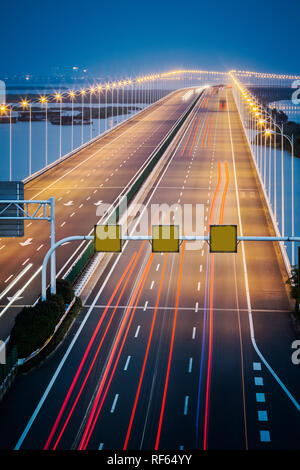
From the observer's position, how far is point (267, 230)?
54.9m

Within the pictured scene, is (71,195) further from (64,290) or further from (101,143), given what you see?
(101,143)

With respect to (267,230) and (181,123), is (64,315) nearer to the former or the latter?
(267,230)

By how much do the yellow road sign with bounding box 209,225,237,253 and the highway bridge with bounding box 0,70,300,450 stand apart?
5593 mm

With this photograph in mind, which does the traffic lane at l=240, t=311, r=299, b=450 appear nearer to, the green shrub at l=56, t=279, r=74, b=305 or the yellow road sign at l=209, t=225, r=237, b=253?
the yellow road sign at l=209, t=225, r=237, b=253

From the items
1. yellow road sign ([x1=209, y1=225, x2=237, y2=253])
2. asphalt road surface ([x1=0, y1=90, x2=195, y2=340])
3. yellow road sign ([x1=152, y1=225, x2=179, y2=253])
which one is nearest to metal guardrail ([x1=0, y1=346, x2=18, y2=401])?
asphalt road surface ([x1=0, y1=90, x2=195, y2=340])

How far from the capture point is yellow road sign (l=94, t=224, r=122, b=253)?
95.1 ft

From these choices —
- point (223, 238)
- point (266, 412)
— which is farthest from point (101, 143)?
point (266, 412)

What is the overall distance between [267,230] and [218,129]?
7178 centimetres

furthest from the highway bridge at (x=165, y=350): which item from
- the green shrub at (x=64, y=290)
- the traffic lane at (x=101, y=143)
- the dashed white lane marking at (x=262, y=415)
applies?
the traffic lane at (x=101, y=143)

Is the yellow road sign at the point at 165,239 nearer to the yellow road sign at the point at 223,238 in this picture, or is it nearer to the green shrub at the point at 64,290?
the yellow road sign at the point at 223,238

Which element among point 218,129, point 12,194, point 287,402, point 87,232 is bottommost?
point 287,402

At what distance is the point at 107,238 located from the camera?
1142 inches
